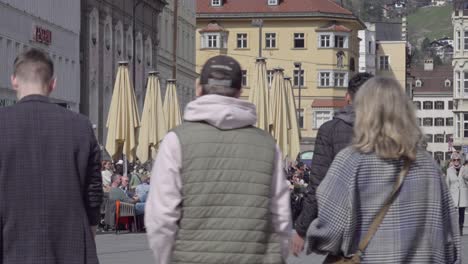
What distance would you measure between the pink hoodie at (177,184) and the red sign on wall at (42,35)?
1879 inches

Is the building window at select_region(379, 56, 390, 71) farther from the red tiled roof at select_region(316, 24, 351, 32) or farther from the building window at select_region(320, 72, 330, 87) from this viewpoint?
the red tiled roof at select_region(316, 24, 351, 32)

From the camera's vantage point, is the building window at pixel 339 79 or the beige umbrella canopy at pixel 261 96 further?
the building window at pixel 339 79

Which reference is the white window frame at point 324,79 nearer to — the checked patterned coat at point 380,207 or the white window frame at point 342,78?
the white window frame at point 342,78

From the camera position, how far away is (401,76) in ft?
490

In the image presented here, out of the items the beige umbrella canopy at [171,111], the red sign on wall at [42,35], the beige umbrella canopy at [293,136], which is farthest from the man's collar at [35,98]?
the red sign on wall at [42,35]

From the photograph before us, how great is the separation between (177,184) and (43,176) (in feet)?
4.44

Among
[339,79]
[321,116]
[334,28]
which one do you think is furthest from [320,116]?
[334,28]

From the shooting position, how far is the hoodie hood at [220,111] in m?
7.41

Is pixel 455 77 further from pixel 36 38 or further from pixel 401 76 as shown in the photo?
pixel 36 38

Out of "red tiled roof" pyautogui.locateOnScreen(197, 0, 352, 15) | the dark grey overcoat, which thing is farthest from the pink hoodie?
"red tiled roof" pyautogui.locateOnScreen(197, 0, 352, 15)

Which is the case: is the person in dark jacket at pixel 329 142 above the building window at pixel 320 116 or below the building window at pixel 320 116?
above

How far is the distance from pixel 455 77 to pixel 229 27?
89.5 ft

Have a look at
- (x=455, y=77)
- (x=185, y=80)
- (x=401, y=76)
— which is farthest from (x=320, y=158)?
(x=401, y=76)

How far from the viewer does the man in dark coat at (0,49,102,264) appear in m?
8.37
